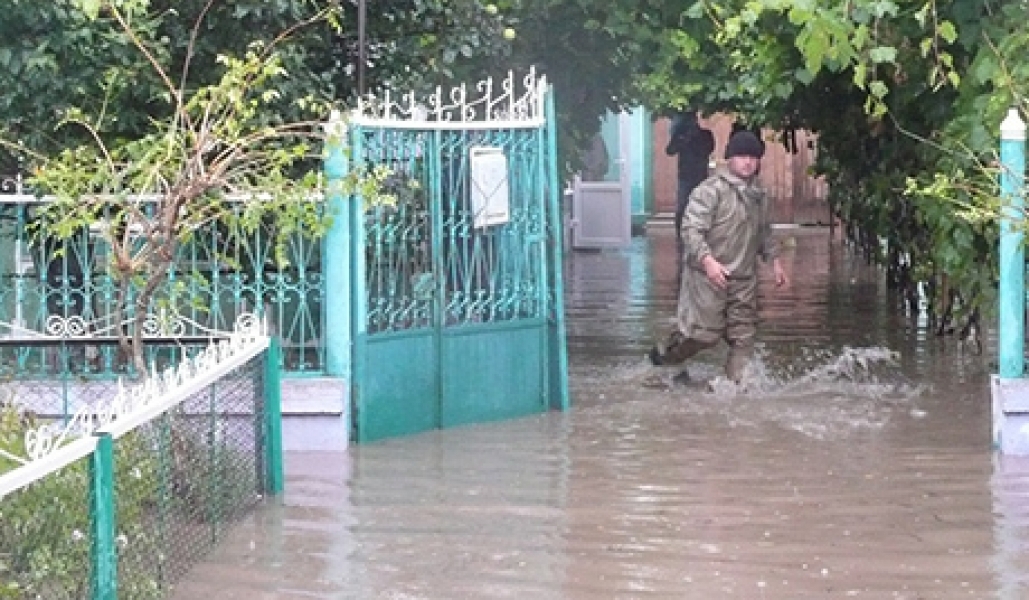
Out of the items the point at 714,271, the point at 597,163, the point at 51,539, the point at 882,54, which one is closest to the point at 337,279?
the point at 714,271

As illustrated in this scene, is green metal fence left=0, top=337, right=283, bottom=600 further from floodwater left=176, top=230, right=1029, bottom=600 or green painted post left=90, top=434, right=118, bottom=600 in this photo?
floodwater left=176, top=230, right=1029, bottom=600

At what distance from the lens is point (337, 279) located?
36.0 ft

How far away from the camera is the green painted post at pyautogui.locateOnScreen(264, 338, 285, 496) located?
30.9ft

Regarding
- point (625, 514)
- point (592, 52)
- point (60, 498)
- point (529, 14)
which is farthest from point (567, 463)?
point (592, 52)

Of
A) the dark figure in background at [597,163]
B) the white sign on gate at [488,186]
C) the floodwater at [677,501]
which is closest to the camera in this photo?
the floodwater at [677,501]

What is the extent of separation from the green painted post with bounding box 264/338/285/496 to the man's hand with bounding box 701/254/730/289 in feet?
13.1

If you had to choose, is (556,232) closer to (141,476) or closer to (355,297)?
(355,297)

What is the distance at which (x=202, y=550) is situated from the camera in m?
8.34

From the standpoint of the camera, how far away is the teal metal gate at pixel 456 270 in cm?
1123

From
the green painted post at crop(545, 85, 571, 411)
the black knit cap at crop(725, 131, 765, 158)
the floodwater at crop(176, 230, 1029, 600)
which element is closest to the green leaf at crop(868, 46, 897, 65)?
the black knit cap at crop(725, 131, 765, 158)

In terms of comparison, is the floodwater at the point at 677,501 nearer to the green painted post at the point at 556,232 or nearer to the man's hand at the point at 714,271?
the green painted post at the point at 556,232

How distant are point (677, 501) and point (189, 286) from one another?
285cm

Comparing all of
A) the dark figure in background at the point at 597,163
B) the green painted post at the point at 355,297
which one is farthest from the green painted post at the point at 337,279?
the dark figure in background at the point at 597,163

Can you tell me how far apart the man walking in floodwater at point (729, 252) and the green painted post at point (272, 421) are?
13.3 feet
